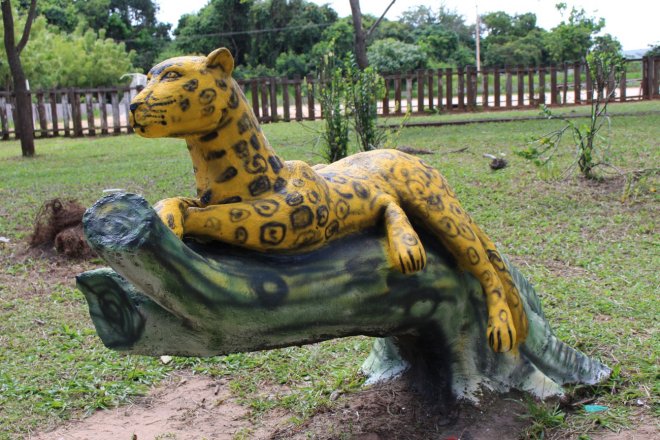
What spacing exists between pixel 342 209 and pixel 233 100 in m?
0.56

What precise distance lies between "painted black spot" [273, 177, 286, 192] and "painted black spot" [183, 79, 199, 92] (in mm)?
411

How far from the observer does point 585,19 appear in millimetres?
36375

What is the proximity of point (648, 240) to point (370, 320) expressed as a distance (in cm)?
415

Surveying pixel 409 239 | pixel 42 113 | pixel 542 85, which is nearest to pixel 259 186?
pixel 409 239

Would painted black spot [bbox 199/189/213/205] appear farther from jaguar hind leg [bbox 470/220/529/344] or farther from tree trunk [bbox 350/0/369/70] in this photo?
tree trunk [bbox 350/0/369/70]

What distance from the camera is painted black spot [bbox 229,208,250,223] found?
7.75 ft

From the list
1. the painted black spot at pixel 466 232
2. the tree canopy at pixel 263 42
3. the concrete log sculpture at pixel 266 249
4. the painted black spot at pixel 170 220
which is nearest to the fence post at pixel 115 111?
the tree canopy at pixel 263 42

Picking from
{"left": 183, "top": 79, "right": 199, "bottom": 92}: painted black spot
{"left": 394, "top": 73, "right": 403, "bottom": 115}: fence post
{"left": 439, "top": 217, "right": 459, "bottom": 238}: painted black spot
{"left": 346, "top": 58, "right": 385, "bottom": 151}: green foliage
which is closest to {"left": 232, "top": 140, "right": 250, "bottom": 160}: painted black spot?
{"left": 183, "top": 79, "right": 199, "bottom": 92}: painted black spot

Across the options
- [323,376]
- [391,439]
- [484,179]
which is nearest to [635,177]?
[484,179]

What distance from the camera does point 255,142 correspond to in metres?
→ 2.48

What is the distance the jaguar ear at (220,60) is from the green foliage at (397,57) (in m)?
28.7

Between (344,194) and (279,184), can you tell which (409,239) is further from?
(279,184)

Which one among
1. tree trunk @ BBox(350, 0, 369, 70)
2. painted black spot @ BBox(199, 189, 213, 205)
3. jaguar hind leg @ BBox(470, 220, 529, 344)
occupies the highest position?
tree trunk @ BBox(350, 0, 369, 70)

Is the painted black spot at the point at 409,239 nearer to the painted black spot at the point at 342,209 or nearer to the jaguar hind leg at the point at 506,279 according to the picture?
the painted black spot at the point at 342,209
